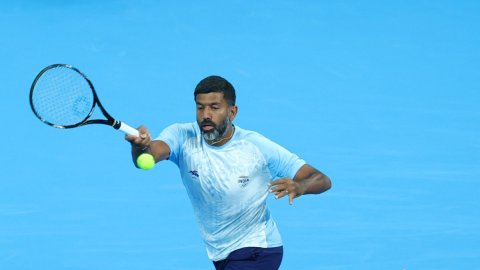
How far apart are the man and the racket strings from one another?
52cm

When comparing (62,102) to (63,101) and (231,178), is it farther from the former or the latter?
(231,178)

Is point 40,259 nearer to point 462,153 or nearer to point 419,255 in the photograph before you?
point 419,255

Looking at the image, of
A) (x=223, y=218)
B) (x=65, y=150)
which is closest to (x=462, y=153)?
(x=65, y=150)

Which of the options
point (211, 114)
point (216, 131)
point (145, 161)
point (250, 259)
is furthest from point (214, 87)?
point (250, 259)

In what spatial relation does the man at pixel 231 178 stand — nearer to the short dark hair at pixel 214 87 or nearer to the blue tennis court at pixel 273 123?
the short dark hair at pixel 214 87

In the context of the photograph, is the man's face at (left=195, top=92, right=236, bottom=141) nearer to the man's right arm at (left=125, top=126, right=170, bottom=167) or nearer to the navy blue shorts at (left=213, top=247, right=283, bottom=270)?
the man's right arm at (left=125, top=126, right=170, bottom=167)

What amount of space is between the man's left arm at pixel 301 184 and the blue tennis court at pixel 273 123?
2.65 meters

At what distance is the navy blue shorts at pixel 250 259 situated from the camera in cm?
678

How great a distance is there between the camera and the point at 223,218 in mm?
6762

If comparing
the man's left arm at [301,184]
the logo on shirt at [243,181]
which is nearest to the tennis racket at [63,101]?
the logo on shirt at [243,181]

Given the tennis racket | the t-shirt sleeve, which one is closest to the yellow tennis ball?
the tennis racket

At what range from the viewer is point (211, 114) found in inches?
260

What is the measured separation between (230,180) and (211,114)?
17.2 inches

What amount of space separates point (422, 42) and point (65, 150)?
4.92 meters
